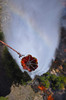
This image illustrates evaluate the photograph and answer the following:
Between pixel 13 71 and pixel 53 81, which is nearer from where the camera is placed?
pixel 53 81

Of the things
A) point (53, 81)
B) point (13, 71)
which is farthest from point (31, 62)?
point (13, 71)

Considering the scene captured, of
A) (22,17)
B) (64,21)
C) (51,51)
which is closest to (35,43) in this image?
(51,51)

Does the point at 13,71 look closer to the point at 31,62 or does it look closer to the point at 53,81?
the point at 31,62

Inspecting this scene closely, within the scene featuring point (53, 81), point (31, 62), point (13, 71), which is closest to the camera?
point (53, 81)

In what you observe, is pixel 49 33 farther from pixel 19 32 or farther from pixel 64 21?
pixel 19 32

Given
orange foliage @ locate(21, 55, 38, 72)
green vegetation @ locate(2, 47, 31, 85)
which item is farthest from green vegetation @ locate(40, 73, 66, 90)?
green vegetation @ locate(2, 47, 31, 85)
